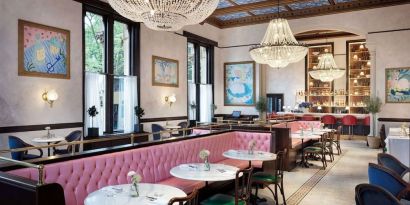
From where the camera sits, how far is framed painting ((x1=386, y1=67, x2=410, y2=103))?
10.4 meters

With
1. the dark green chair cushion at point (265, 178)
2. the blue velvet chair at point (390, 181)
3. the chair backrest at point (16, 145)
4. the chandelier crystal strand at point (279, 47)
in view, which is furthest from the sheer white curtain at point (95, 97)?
the blue velvet chair at point (390, 181)

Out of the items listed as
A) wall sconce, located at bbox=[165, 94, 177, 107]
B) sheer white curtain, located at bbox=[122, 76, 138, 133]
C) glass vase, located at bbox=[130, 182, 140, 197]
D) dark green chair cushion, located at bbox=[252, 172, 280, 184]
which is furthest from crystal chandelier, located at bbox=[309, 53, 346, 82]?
glass vase, located at bbox=[130, 182, 140, 197]

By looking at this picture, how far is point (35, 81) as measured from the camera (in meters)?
6.73

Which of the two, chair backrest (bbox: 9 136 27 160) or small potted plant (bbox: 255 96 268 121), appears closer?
chair backrest (bbox: 9 136 27 160)

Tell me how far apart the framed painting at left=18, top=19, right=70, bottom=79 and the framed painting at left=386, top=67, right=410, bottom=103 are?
1023cm

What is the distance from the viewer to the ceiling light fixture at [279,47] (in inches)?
298

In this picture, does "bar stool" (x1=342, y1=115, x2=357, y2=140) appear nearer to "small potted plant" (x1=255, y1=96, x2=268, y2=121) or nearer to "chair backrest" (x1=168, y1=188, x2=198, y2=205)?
"small potted plant" (x1=255, y1=96, x2=268, y2=121)

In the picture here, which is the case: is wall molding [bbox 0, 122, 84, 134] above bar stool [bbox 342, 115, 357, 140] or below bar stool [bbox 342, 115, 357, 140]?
above

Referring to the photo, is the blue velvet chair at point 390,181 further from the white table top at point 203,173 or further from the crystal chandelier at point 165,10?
the crystal chandelier at point 165,10

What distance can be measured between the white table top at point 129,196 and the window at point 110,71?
18.1 feet

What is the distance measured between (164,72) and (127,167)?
6867 mm

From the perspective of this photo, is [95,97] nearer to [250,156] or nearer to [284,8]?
[250,156]

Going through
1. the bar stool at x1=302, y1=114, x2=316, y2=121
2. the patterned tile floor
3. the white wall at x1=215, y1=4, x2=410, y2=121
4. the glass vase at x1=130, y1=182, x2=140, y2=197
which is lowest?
the patterned tile floor

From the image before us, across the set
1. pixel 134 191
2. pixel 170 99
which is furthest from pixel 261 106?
pixel 134 191
